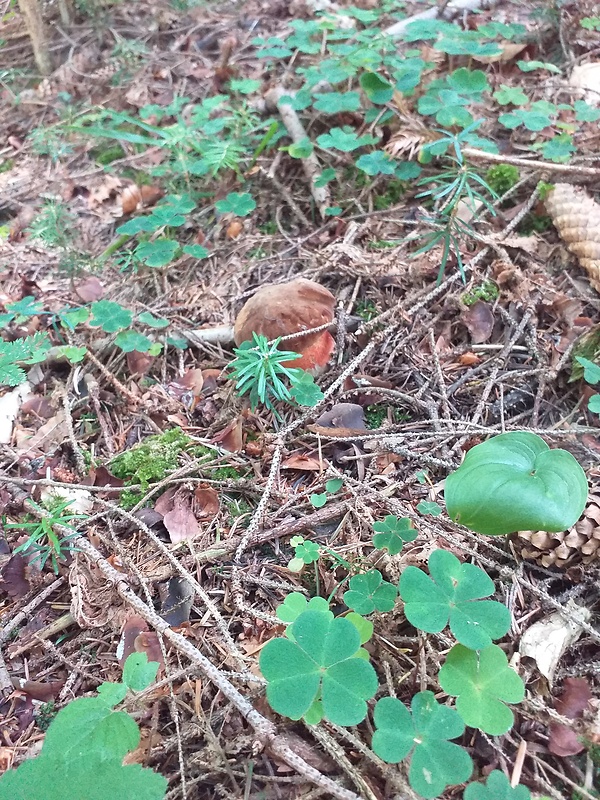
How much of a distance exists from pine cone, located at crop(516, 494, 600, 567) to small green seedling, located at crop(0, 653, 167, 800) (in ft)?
4.03

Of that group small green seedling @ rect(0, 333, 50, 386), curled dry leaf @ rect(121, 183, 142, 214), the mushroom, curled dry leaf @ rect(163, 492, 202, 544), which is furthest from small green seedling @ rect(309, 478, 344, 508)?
curled dry leaf @ rect(121, 183, 142, 214)

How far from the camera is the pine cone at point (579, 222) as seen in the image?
2.43 m

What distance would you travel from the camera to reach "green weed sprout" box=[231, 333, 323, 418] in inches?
86.4

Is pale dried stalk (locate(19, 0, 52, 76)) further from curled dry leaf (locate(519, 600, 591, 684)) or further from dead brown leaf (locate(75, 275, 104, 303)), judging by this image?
curled dry leaf (locate(519, 600, 591, 684))

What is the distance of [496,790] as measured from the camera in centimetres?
121

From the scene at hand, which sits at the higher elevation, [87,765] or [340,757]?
[87,765]

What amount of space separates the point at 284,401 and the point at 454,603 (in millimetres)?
1125

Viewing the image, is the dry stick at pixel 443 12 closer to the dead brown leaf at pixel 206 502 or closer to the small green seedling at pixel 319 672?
the dead brown leaf at pixel 206 502

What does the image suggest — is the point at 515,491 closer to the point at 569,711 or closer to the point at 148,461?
the point at 569,711

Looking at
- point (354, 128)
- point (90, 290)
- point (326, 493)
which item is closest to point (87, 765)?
point (326, 493)

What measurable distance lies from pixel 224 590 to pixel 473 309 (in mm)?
1647

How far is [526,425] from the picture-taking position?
2.12 metres

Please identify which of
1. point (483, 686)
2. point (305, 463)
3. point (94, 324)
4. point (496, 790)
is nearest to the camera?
point (496, 790)

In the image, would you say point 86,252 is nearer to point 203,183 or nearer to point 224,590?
point 203,183
